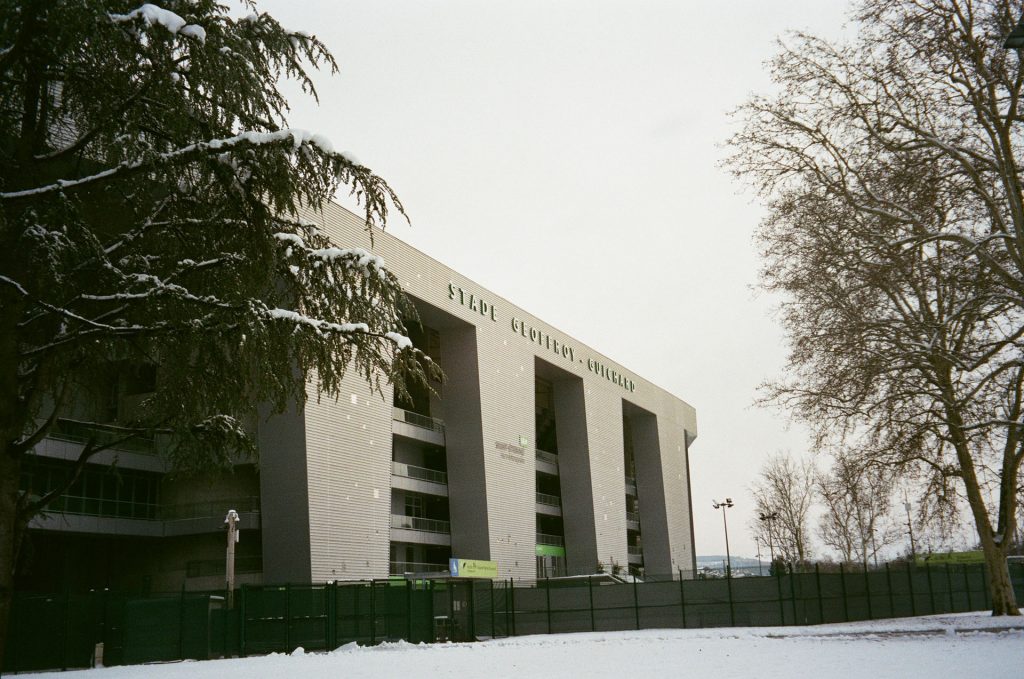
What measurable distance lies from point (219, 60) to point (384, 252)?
3774 centimetres

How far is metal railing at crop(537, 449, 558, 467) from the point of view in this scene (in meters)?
69.6

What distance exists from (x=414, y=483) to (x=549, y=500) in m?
18.5

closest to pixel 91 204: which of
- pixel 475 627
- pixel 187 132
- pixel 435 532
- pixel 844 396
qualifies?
pixel 187 132

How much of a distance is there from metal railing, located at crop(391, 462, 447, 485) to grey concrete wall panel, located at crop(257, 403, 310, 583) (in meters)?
10.1

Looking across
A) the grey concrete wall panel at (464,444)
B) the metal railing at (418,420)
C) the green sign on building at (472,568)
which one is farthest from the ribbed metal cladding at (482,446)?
the green sign on building at (472,568)

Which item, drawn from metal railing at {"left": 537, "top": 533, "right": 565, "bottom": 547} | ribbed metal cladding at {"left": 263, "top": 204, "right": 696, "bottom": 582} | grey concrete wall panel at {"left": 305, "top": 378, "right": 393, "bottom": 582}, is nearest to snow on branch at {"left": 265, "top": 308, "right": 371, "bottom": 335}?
ribbed metal cladding at {"left": 263, "top": 204, "right": 696, "bottom": 582}

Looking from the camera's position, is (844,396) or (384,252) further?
(384,252)

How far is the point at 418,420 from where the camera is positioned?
2175 inches

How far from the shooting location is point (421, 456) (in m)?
57.4

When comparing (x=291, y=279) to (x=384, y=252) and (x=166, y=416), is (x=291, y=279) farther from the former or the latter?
(x=384, y=252)

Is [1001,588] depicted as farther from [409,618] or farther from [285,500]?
[285,500]

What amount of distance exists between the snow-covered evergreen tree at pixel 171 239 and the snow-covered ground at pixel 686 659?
31.6ft

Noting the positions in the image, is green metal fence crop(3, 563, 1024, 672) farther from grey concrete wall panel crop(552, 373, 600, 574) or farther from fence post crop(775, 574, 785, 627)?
grey concrete wall panel crop(552, 373, 600, 574)

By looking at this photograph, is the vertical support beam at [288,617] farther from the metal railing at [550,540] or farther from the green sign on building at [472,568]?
the metal railing at [550,540]
